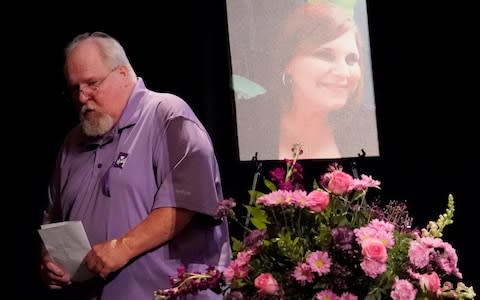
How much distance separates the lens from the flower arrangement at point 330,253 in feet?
A: 4.18

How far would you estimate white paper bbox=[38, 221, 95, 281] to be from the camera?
2.06 metres

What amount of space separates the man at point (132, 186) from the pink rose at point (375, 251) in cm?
84

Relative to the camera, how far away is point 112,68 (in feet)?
7.16

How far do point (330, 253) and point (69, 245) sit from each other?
101 cm

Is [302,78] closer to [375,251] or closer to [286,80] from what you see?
[286,80]

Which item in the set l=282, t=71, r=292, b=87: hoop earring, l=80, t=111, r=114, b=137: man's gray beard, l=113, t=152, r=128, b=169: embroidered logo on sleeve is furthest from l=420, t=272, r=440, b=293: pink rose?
l=282, t=71, r=292, b=87: hoop earring

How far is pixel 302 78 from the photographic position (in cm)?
294

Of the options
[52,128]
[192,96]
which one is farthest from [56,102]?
[192,96]

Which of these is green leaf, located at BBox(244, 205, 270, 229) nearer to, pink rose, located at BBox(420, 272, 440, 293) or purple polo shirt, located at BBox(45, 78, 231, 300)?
pink rose, located at BBox(420, 272, 440, 293)

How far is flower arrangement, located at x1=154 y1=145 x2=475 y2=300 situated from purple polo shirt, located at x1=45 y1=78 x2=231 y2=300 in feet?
2.13

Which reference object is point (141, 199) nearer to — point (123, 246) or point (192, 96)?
point (123, 246)

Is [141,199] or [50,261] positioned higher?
[141,199]

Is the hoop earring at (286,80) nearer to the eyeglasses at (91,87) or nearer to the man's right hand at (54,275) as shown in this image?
the eyeglasses at (91,87)

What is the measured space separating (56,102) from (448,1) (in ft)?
5.75
